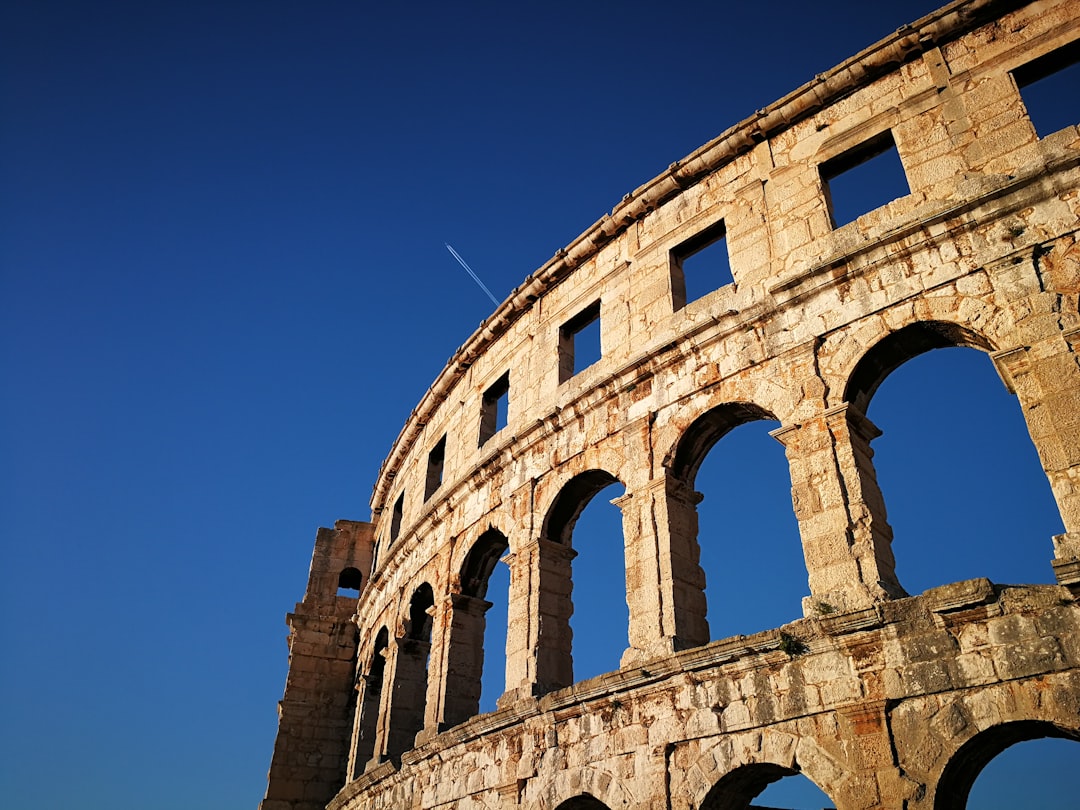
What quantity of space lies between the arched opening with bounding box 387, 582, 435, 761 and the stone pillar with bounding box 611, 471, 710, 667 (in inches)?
168

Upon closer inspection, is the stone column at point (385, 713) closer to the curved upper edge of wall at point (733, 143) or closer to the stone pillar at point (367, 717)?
the stone pillar at point (367, 717)

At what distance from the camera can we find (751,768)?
6.89 meters

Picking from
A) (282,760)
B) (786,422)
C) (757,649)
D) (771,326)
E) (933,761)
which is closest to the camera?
(933,761)

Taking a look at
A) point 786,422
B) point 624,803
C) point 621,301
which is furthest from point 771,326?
point 624,803

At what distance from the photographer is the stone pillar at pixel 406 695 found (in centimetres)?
→ 1230

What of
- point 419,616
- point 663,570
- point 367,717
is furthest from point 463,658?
point 367,717

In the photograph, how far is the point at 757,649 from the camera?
278 inches

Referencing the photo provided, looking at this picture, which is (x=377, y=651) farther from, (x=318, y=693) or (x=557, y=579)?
(x=557, y=579)

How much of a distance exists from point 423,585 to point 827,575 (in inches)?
289

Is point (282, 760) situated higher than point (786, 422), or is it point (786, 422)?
point (786, 422)

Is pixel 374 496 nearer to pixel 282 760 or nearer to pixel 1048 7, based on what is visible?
pixel 282 760

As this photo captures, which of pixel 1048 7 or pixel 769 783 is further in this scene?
pixel 1048 7

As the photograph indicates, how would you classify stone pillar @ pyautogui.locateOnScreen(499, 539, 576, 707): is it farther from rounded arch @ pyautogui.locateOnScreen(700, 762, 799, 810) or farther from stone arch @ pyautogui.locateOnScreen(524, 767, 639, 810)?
rounded arch @ pyautogui.locateOnScreen(700, 762, 799, 810)

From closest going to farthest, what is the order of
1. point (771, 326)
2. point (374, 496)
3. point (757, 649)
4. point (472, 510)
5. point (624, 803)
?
point (757, 649) < point (624, 803) < point (771, 326) < point (472, 510) < point (374, 496)
